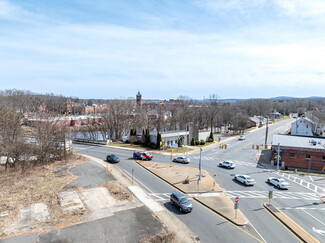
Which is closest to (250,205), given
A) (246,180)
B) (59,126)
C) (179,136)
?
(246,180)

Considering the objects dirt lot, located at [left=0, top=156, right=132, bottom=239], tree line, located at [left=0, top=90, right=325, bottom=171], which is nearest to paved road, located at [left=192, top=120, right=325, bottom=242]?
dirt lot, located at [left=0, top=156, right=132, bottom=239]

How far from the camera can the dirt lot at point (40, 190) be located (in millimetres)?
19328

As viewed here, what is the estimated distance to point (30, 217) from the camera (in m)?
19.7

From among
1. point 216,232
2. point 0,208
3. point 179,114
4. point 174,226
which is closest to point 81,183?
point 0,208

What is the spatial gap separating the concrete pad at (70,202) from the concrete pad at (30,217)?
5.16ft

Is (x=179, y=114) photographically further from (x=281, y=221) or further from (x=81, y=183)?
(x=281, y=221)

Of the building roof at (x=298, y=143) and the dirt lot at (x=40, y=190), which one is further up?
the building roof at (x=298, y=143)

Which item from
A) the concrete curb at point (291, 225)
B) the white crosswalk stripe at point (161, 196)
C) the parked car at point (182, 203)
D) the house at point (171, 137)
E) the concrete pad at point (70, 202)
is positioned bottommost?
the white crosswalk stripe at point (161, 196)

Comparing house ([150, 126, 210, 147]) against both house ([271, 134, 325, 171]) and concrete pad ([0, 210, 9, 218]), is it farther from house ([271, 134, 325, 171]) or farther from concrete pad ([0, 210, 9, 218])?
concrete pad ([0, 210, 9, 218])

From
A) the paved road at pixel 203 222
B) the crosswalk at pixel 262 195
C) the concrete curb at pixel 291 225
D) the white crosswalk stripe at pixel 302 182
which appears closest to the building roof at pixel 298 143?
the white crosswalk stripe at pixel 302 182

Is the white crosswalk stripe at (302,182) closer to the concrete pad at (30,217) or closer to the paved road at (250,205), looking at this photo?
the paved road at (250,205)

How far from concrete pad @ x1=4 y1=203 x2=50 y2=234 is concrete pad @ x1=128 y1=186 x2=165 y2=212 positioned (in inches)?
349

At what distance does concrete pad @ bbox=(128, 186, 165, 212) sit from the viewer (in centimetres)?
2217

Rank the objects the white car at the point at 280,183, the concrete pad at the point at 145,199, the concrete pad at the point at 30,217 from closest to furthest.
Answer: the concrete pad at the point at 30,217, the concrete pad at the point at 145,199, the white car at the point at 280,183
